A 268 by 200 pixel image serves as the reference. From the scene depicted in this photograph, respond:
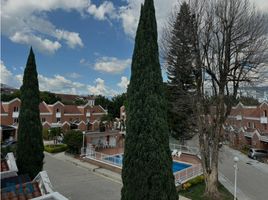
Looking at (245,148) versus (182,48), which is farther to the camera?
(245,148)

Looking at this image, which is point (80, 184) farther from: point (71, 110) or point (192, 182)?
point (71, 110)

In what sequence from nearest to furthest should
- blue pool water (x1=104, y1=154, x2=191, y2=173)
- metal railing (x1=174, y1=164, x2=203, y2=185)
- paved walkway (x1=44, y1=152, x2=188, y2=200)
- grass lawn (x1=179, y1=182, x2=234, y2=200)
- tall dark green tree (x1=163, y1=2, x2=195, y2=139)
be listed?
tall dark green tree (x1=163, y1=2, x2=195, y2=139) < grass lawn (x1=179, y1=182, x2=234, y2=200) < paved walkway (x1=44, y1=152, x2=188, y2=200) < metal railing (x1=174, y1=164, x2=203, y2=185) < blue pool water (x1=104, y1=154, x2=191, y2=173)

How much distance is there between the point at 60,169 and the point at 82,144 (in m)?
5.35

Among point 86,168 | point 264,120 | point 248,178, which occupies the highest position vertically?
point 264,120

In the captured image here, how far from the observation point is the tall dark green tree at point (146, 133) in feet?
25.2

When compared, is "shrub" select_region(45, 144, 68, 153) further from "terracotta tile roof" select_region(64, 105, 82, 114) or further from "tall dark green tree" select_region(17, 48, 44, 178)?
"tall dark green tree" select_region(17, 48, 44, 178)

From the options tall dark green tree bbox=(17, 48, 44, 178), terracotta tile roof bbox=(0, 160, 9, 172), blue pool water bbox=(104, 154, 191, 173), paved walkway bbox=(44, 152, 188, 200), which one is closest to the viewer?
terracotta tile roof bbox=(0, 160, 9, 172)

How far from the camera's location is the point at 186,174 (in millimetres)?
16766

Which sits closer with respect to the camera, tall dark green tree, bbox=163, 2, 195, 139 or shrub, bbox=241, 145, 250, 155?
tall dark green tree, bbox=163, 2, 195, 139

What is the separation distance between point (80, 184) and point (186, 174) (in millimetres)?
8107

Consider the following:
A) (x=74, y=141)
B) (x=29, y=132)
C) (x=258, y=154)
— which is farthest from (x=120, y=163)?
(x=258, y=154)

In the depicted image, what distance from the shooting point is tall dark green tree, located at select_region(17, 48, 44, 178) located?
11359 millimetres

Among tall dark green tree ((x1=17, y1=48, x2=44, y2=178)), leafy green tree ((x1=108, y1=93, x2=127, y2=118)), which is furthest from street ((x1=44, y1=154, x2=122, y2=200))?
leafy green tree ((x1=108, y1=93, x2=127, y2=118))

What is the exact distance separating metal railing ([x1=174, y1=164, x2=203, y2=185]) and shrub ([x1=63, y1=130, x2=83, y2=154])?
42.6 ft
